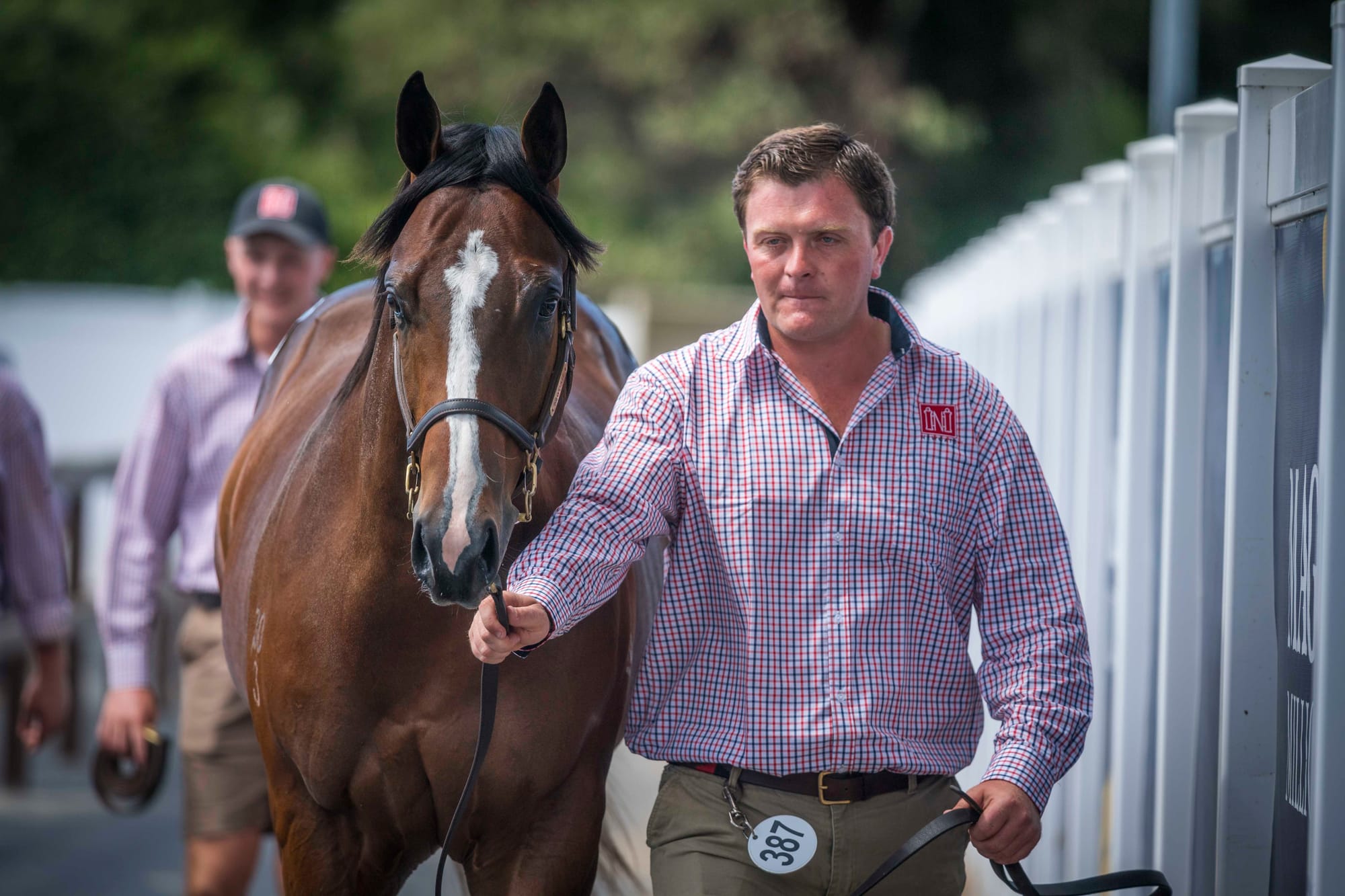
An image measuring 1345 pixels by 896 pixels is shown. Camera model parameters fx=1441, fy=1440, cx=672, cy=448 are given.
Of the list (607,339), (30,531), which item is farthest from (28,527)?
(607,339)

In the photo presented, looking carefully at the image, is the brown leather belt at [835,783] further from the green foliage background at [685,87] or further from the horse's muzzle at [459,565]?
the green foliage background at [685,87]

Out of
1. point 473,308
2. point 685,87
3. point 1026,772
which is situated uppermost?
point 685,87

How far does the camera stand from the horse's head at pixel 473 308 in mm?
2084

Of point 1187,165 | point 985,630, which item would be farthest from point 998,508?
point 1187,165

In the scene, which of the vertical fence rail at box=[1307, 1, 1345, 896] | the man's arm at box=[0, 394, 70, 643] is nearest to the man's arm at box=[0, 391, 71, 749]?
the man's arm at box=[0, 394, 70, 643]

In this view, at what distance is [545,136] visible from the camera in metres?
2.52

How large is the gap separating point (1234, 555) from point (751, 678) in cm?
91

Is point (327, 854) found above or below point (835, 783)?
below

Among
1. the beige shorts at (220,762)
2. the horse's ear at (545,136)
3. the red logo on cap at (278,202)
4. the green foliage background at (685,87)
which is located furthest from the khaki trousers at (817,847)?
the green foliage background at (685,87)

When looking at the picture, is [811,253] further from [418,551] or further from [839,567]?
[418,551]

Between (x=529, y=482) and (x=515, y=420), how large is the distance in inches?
4.2

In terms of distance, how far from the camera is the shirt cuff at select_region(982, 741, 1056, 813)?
221 centimetres

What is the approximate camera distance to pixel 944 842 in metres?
2.37

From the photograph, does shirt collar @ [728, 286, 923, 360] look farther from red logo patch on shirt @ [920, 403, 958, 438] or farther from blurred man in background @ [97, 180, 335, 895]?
blurred man in background @ [97, 180, 335, 895]
